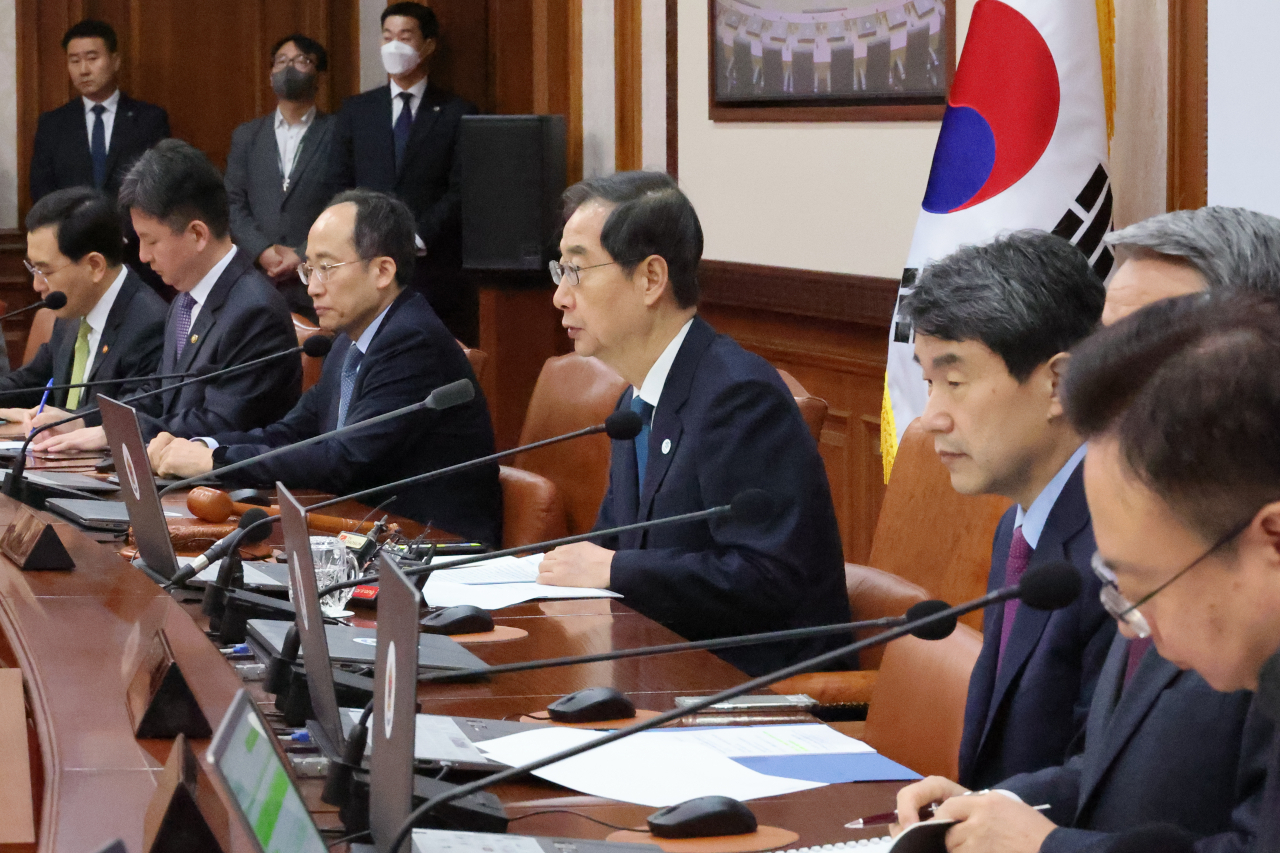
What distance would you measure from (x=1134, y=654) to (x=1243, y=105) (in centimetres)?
186

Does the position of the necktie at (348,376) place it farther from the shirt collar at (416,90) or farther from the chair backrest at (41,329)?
the shirt collar at (416,90)

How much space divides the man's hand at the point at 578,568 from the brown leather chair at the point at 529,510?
705 millimetres

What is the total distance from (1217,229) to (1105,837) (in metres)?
0.80

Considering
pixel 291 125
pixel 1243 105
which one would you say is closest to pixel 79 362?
pixel 291 125

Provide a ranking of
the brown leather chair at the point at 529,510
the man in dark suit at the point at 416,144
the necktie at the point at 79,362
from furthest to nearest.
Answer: the man in dark suit at the point at 416,144 → the necktie at the point at 79,362 → the brown leather chair at the point at 529,510

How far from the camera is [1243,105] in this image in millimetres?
3035

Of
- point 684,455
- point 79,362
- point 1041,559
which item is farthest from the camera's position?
point 79,362

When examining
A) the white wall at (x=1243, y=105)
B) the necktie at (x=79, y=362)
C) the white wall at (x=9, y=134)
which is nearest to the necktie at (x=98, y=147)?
the white wall at (x=9, y=134)

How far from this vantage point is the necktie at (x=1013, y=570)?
6.03ft

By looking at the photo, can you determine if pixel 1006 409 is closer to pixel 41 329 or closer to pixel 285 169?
pixel 41 329

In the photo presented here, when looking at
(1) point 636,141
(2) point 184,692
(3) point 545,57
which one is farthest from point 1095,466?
(3) point 545,57

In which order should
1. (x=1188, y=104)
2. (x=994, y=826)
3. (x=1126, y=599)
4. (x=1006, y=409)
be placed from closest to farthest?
1. (x=1126, y=599)
2. (x=994, y=826)
3. (x=1006, y=409)
4. (x=1188, y=104)

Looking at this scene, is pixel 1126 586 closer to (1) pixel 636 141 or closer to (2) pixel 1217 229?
(2) pixel 1217 229

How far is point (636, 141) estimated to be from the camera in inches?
223
